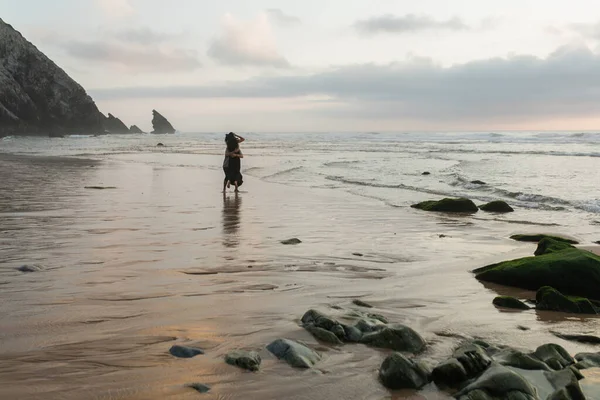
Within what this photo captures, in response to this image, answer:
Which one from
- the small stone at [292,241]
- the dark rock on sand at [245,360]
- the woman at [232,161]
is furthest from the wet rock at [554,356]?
the woman at [232,161]

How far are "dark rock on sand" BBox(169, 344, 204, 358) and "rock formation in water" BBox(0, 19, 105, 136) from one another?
79.7 meters

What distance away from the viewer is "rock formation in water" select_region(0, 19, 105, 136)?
78.5 metres

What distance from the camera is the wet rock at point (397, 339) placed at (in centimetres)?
415

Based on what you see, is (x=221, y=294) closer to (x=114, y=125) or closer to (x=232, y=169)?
(x=232, y=169)

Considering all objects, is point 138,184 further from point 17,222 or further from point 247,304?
point 247,304

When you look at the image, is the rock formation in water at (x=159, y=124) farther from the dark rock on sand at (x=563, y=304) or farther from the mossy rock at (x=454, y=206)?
the dark rock on sand at (x=563, y=304)

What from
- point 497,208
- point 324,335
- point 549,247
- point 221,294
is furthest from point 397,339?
point 497,208

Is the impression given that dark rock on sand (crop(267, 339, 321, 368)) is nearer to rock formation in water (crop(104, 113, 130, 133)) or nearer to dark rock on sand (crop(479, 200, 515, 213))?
dark rock on sand (crop(479, 200, 515, 213))

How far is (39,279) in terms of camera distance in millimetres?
5809

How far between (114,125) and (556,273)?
13973 centimetres

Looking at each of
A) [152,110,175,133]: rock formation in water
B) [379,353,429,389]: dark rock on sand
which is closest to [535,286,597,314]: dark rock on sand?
[379,353,429,389]: dark rock on sand

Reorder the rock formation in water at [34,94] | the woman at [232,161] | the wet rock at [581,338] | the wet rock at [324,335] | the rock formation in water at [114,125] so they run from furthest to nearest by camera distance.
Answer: the rock formation in water at [114,125]
the rock formation in water at [34,94]
the woman at [232,161]
the wet rock at [581,338]
the wet rock at [324,335]

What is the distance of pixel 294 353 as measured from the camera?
12.7ft

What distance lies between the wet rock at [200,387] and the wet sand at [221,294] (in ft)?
0.16
